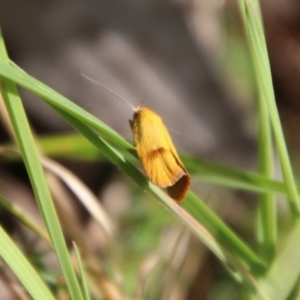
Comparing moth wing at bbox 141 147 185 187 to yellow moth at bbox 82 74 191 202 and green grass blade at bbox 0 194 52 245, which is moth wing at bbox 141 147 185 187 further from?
green grass blade at bbox 0 194 52 245

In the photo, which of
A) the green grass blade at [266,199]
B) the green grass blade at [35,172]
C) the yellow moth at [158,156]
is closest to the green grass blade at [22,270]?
the green grass blade at [35,172]

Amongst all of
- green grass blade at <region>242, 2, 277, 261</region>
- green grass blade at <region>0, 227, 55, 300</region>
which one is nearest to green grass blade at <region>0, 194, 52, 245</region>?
green grass blade at <region>0, 227, 55, 300</region>

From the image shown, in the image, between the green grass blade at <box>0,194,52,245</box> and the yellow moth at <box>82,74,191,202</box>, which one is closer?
the yellow moth at <box>82,74,191,202</box>

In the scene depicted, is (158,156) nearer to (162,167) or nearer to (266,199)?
(162,167)

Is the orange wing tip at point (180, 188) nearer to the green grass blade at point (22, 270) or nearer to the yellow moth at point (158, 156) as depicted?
the yellow moth at point (158, 156)

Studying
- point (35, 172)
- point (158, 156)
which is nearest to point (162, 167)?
point (158, 156)

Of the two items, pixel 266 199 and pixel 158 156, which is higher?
pixel 158 156

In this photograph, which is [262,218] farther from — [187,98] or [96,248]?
[187,98]
